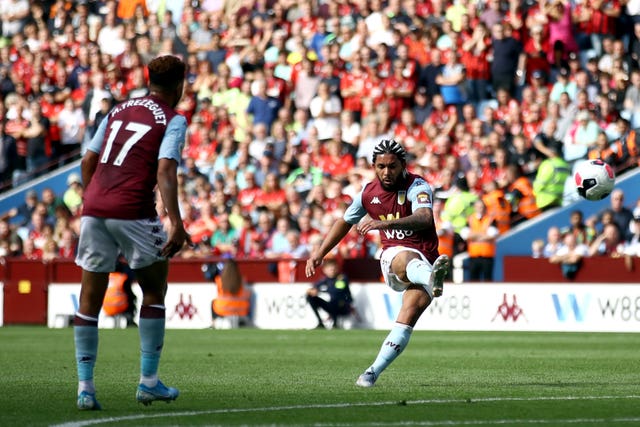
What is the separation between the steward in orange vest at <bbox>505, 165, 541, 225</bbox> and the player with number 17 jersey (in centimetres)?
1434

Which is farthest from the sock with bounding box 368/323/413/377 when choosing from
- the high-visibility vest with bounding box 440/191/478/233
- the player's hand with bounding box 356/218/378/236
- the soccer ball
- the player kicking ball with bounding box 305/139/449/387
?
the high-visibility vest with bounding box 440/191/478/233

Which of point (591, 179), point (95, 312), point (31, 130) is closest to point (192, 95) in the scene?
point (31, 130)

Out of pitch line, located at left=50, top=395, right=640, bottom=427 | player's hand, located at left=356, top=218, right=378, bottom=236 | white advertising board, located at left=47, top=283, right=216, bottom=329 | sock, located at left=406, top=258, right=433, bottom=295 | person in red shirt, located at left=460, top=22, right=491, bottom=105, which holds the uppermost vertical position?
person in red shirt, located at left=460, top=22, right=491, bottom=105

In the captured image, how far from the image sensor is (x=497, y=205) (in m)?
22.8

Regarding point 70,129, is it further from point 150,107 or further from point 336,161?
point 150,107

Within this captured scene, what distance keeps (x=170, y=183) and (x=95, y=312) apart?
104 cm

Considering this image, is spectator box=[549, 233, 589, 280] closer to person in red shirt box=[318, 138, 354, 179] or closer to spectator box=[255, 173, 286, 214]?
person in red shirt box=[318, 138, 354, 179]

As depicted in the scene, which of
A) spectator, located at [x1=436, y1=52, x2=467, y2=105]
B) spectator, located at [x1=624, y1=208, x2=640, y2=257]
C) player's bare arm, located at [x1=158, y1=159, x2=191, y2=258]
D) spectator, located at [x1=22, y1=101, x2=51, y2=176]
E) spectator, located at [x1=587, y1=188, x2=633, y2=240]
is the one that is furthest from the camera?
spectator, located at [x1=22, y1=101, x2=51, y2=176]

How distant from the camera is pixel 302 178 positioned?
2595cm

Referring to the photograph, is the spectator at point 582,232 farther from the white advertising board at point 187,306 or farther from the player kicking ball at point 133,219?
the player kicking ball at point 133,219

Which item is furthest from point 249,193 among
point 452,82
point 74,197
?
point 74,197

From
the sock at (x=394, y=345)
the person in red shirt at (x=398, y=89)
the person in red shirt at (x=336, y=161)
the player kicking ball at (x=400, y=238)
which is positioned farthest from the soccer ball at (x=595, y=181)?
the person in red shirt at (x=398, y=89)

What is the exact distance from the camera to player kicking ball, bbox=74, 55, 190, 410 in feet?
30.2

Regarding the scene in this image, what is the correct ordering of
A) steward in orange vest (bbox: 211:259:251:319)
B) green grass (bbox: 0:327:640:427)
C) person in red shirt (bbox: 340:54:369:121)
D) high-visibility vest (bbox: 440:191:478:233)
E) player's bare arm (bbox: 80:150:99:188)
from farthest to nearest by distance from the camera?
1. person in red shirt (bbox: 340:54:369:121)
2. steward in orange vest (bbox: 211:259:251:319)
3. high-visibility vest (bbox: 440:191:478:233)
4. player's bare arm (bbox: 80:150:99:188)
5. green grass (bbox: 0:327:640:427)
